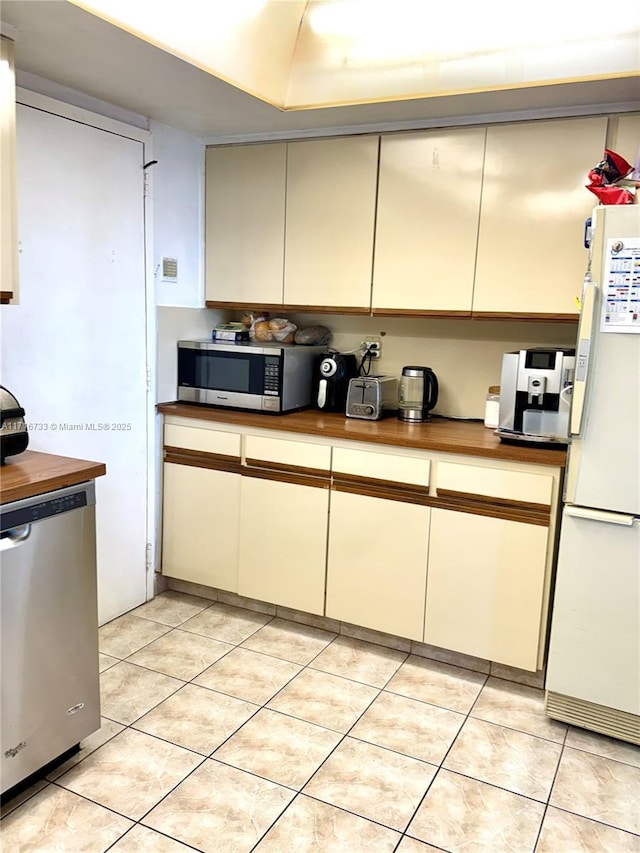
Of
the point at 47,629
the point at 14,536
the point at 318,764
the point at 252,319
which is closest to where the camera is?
the point at 14,536

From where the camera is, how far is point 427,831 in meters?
1.90

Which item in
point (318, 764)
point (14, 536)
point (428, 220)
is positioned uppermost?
point (428, 220)

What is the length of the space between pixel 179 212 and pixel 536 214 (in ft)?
5.51

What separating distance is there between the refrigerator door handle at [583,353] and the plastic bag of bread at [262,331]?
5.54 ft

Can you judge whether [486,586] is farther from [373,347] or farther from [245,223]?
[245,223]

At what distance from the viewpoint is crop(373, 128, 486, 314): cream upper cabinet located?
2793 mm

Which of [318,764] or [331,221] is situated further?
[331,221]

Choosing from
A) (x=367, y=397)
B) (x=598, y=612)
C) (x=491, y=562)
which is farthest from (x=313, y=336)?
(x=598, y=612)

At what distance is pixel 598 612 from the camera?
7.55ft

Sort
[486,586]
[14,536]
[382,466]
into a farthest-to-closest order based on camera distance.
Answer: [382,466] → [486,586] → [14,536]

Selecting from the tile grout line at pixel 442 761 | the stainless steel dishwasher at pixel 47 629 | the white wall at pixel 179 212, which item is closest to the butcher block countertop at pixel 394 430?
the white wall at pixel 179 212

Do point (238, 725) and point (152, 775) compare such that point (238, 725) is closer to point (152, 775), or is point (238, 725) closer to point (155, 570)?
point (152, 775)

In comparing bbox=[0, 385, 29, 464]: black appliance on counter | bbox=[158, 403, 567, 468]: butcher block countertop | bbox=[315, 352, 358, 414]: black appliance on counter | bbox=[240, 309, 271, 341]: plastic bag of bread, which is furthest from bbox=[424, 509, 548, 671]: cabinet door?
bbox=[0, 385, 29, 464]: black appliance on counter

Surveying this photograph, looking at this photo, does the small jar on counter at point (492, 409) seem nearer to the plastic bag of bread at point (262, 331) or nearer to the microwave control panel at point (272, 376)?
the microwave control panel at point (272, 376)
